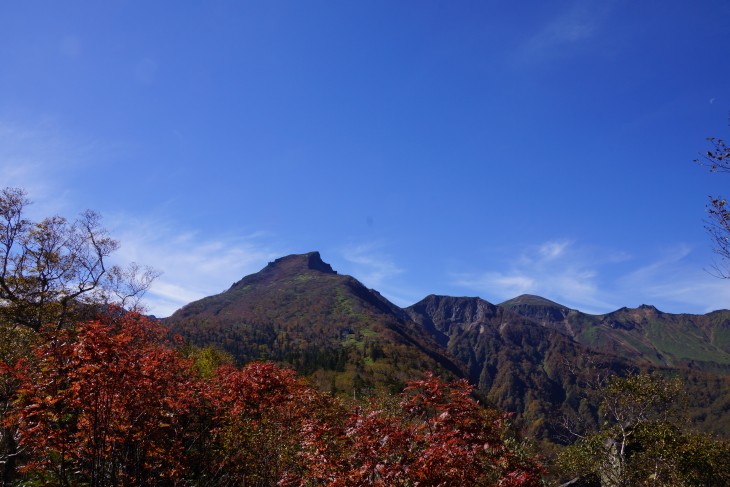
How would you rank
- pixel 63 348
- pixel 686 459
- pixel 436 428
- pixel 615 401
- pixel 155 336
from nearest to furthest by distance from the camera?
pixel 63 348 → pixel 436 428 → pixel 615 401 → pixel 155 336 → pixel 686 459

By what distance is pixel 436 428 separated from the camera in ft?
30.1

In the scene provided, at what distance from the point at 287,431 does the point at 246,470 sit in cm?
223

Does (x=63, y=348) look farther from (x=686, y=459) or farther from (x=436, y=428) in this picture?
(x=686, y=459)

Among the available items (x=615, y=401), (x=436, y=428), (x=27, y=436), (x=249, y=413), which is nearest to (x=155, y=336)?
(x=249, y=413)

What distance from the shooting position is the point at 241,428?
13.7 m

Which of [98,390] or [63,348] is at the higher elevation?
[63,348]

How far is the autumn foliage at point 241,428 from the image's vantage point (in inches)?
320

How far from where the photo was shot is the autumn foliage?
812cm

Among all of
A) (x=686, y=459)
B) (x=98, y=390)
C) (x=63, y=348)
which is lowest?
(x=686, y=459)

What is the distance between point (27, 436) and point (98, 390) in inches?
69.8

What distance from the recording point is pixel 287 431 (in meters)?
13.0

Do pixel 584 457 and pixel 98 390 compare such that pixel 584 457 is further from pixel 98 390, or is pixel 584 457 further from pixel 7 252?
pixel 7 252

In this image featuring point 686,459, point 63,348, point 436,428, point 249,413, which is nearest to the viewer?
point 63,348

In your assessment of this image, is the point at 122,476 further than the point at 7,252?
No
